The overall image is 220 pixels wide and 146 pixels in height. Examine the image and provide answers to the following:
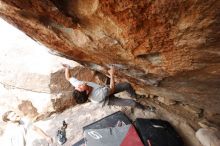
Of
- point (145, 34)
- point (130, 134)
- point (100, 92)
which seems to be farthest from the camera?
point (100, 92)

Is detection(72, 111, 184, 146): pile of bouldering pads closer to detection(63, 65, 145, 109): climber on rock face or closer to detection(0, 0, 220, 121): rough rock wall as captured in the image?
detection(63, 65, 145, 109): climber on rock face

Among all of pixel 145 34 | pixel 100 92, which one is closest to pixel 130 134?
pixel 100 92

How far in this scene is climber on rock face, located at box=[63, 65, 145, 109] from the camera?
13.8 feet

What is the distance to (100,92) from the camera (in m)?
4.34

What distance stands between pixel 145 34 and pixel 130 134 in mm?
2030

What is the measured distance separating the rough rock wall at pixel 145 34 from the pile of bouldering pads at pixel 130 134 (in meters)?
0.68

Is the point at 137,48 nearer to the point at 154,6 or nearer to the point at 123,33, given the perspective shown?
the point at 123,33

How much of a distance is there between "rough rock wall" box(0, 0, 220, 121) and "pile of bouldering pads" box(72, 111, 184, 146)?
2.22ft

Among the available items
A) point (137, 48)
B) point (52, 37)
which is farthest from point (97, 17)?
point (52, 37)

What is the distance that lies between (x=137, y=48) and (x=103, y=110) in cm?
231

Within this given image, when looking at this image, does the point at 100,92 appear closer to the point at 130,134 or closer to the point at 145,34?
the point at 130,134

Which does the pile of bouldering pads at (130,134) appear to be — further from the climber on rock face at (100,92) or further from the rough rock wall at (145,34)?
the rough rock wall at (145,34)

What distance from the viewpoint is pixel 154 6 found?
70.2 inches

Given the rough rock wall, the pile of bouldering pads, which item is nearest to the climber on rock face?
the pile of bouldering pads
